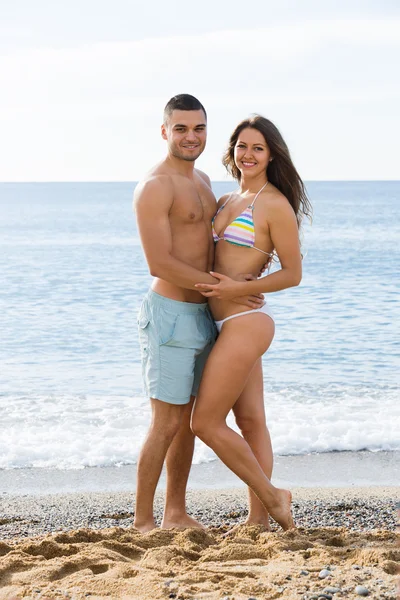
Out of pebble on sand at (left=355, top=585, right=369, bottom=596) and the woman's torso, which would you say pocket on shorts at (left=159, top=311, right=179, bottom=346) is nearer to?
the woman's torso

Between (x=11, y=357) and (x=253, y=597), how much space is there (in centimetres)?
884

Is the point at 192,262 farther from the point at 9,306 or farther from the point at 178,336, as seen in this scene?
the point at 9,306

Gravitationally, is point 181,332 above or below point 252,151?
below

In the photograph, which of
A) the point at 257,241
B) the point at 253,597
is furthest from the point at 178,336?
the point at 253,597

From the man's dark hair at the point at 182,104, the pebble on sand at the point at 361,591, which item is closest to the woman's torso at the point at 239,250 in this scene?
the man's dark hair at the point at 182,104

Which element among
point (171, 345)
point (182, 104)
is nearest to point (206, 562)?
point (171, 345)

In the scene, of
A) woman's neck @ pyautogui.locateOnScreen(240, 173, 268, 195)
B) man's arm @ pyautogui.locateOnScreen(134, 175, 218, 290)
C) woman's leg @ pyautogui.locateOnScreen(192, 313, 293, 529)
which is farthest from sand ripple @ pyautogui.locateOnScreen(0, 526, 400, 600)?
woman's neck @ pyautogui.locateOnScreen(240, 173, 268, 195)

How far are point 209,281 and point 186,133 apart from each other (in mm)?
801

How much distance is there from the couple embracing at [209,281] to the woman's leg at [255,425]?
0.01 metres

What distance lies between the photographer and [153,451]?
4.27m

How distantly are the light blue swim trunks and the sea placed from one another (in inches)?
106

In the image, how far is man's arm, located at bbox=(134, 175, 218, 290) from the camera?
4078 mm

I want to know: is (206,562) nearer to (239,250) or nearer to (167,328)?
(167,328)

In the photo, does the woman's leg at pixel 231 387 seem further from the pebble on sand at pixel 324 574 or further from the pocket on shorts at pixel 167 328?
the pebble on sand at pixel 324 574
